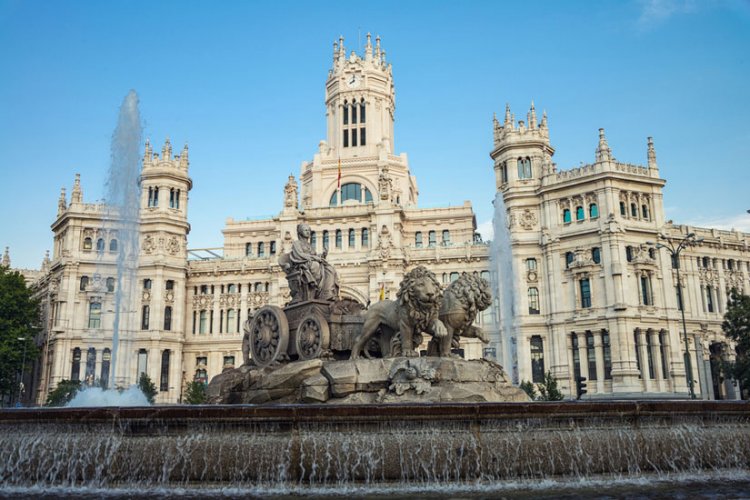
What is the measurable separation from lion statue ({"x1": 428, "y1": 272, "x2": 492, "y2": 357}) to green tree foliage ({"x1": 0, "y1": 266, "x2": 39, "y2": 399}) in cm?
4934

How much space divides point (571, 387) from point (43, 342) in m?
53.8

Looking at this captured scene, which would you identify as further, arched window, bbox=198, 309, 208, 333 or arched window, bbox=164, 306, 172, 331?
arched window, bbox=198, 309, 208, 333

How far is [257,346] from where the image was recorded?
1811 cm

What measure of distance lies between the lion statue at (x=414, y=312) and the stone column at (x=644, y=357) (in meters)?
45.5

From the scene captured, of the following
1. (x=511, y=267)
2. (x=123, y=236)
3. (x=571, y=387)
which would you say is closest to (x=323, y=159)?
(x=511, y=267)

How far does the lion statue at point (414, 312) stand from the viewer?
15.0 m

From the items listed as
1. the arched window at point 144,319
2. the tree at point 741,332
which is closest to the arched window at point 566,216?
the tree at point 741,332

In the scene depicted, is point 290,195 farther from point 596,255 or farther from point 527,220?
point 596,255

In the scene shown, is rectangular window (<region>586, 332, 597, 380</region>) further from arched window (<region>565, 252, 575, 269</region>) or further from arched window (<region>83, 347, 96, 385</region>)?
arched window (<region>83, 347, 96, 385</region>)

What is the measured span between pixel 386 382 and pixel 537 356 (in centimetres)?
4796

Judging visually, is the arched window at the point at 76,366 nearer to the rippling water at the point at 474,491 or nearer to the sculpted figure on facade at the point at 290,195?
the sculpted figure on facade at the point at 290,195

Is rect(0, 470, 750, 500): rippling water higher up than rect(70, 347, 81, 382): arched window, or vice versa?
rect(70, 347, 81, 382): arched window

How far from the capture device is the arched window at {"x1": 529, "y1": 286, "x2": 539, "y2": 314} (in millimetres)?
60713

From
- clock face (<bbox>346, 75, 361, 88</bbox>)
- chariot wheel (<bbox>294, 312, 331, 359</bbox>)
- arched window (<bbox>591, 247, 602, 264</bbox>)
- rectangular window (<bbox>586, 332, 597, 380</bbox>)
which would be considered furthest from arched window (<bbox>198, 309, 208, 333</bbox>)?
chariot wheel (<bbox>294, 312, 331, 359</bbox>)
